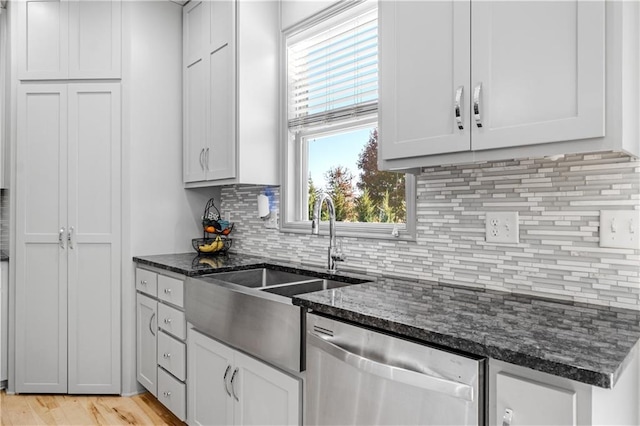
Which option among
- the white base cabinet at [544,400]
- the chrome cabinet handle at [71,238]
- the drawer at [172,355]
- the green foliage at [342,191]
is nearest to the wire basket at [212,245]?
the drawer at [172,355]

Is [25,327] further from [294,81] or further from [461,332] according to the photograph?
[461,332]

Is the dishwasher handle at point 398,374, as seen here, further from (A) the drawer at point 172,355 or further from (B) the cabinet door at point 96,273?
(B) the cabinet door at point 96,273

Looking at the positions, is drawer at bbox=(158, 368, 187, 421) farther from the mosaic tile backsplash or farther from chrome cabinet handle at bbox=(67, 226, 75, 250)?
the mosaic tile backsplash

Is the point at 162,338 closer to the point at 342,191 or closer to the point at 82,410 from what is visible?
the point at 82,410

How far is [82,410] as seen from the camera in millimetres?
2627

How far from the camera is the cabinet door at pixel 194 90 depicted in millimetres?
2848

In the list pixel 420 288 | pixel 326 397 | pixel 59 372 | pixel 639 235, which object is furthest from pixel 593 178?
pixel 59 372

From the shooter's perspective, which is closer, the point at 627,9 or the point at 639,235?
the point at 627,9

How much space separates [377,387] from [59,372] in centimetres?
253

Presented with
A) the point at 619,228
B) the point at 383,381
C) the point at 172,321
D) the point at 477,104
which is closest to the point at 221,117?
the point at 172,321

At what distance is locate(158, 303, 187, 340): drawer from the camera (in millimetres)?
2305

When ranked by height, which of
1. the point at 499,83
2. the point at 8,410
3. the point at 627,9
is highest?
the point at 627,9

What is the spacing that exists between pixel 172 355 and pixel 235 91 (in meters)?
1.56

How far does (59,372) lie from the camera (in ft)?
9.25
